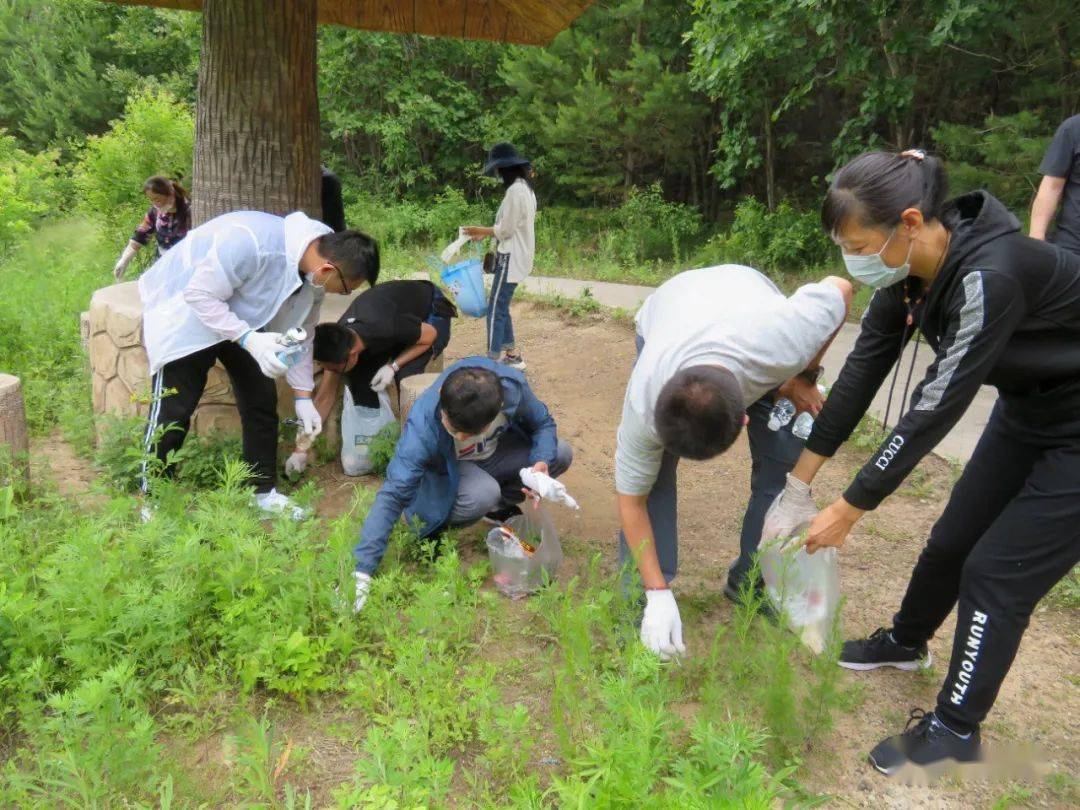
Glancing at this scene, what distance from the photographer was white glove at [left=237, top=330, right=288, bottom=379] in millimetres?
3174

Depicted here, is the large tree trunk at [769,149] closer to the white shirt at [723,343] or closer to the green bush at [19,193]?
the green bush at [19,193]

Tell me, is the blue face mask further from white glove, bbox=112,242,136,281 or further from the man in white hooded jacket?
white glove, bbox=112,242,136,281

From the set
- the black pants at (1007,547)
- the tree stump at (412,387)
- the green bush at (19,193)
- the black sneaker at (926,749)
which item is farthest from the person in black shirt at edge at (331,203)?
the black sneaker at (926,749)

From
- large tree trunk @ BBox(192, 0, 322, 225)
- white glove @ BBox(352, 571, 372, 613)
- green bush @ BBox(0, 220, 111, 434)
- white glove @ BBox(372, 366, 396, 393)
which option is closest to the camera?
white glove @ BBox(352, 571, 372, 613)

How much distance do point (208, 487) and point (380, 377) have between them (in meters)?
0.94

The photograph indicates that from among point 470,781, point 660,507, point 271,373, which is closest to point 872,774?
point 660,507

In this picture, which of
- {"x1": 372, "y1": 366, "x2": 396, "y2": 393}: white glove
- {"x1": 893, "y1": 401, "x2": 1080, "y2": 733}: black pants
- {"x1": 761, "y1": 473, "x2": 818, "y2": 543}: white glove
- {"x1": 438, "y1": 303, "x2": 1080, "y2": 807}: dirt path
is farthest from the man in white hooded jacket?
{"x1": 893, "y1": 401, "x2": 1080, "y2": 733}: black pants

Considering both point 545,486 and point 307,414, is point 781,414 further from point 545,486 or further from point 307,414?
point 307,414

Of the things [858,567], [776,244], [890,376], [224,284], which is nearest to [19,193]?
[224,284]

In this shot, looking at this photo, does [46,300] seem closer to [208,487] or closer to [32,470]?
[32,470]

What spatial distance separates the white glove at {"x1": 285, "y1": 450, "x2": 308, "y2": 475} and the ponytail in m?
2.82

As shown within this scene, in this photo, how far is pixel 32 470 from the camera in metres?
3.89

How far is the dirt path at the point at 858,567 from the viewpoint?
2.25 metres

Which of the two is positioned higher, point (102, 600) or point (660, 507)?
point (660, 507)
